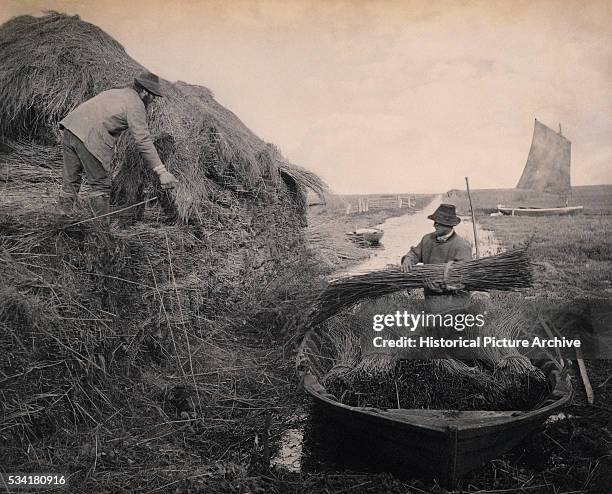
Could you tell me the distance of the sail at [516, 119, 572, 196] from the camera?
5.07 meters

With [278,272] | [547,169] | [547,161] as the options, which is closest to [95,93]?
[278,272]

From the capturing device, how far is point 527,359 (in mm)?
3867

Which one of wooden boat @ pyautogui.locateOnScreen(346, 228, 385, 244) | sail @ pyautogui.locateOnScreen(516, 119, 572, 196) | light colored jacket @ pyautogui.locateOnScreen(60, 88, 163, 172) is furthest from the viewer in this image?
wooden boat @ pyautogui.locateOnScreen(346, 228, 385, 244)

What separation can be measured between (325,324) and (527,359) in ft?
5.07

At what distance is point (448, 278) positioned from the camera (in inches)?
146

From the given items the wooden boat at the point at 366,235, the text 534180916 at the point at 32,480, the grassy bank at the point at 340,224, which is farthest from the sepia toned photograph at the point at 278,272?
the wooden boat at the point at 366,235

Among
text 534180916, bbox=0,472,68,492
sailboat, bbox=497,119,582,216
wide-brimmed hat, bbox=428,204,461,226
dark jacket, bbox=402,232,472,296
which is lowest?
text 534180916, bbox=0,472,68,492

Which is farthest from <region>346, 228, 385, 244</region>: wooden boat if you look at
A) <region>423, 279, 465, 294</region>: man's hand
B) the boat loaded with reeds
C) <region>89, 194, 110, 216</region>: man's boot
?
<region>89, 194, 110, 216</region>: man's boot

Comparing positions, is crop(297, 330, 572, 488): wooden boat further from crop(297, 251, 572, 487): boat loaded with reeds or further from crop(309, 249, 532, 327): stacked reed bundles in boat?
crop(309, 249, 532, 327): stacked reed bundles in boat

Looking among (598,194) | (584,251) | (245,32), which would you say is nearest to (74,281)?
(245,32)

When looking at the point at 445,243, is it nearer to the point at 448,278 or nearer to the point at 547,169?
the point at 448,278

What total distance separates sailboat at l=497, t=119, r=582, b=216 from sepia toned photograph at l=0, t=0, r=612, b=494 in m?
0.07

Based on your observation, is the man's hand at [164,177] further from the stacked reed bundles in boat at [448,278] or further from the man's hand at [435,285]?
the man's hand at [435,285]

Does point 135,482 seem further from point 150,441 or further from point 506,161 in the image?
point 506,161
